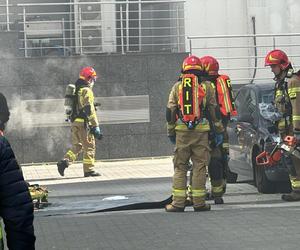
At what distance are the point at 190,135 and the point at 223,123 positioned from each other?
95cm

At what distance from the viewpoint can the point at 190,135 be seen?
8367mm

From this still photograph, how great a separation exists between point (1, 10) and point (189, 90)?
29.4 ft

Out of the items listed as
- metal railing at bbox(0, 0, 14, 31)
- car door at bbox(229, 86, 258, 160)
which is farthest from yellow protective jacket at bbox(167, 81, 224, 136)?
metal railing at bbox(0, 0, 14, 31)

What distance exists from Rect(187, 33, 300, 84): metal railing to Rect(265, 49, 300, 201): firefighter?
7325mm

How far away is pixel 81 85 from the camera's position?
43.0 ft

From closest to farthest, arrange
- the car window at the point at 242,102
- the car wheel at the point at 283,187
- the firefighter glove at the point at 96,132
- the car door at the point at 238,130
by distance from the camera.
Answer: the car wheel at the point at 283,187 < the car door at the point at 238,130 < the car window at the point at 242,102 < the firefighter glove at the point at 96,132

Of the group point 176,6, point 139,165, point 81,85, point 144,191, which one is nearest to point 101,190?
point 144,191

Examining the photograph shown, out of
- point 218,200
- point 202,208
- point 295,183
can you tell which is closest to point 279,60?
point 295,183

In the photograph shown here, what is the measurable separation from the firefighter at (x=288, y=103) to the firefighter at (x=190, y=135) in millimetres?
1185

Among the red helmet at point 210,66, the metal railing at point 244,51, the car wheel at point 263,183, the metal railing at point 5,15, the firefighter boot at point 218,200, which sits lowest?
the firefighter boot at point 218,200

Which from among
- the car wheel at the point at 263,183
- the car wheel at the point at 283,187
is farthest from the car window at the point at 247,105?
the car wheel at the point at 283,187

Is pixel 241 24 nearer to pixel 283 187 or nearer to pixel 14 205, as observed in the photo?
pixel 283 187

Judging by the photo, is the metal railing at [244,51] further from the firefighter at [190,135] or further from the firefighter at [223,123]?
the firefighter at [190,135]

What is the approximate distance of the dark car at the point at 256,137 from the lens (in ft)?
31.6
